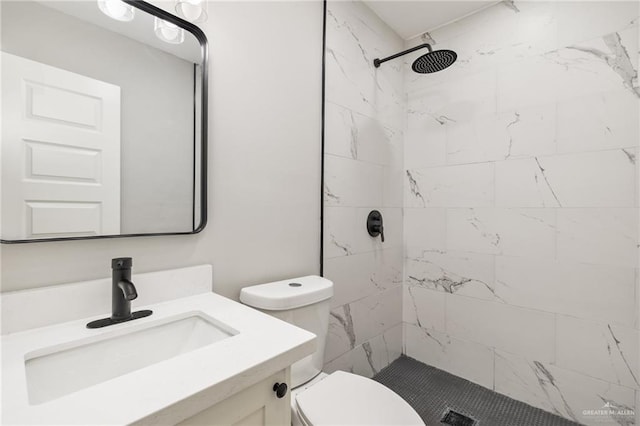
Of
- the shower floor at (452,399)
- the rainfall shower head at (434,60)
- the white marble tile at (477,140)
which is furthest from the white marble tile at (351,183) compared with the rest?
the shower floor at (452,399)

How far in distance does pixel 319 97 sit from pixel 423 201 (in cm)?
102

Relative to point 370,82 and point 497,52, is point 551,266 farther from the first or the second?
point 370,82

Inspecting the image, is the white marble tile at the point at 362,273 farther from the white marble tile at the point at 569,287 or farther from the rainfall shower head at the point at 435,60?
the rainfall shower head at the point at 435,60

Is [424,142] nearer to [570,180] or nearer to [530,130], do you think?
[530,130]

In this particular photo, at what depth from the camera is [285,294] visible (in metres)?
1.12

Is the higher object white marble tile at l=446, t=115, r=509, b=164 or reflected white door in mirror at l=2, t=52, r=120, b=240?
white marble tile at l=446, t=115, r=509, b=164

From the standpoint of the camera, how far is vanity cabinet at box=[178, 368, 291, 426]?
57cm

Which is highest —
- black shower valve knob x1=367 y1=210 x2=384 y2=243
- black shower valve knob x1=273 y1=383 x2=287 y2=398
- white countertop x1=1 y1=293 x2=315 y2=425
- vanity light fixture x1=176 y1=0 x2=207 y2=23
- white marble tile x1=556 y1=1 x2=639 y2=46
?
white marble tile x1=556 y1=1 x2=639 y2=46

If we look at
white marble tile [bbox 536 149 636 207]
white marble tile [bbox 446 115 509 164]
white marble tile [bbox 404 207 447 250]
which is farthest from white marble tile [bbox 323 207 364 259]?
white marble tile [bbox 536 149 636 207]

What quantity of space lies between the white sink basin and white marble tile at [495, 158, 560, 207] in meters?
1.66

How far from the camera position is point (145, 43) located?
978 millimetres

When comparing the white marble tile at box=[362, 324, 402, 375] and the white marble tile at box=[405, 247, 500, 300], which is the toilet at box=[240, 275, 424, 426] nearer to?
the white marble tile at box=[362, 324, 402, 375]

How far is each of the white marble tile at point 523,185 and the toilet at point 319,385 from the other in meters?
1.21

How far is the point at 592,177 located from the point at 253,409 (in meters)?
1.81
